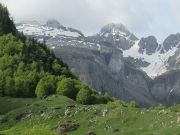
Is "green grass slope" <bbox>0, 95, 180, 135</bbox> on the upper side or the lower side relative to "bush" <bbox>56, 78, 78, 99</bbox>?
lower

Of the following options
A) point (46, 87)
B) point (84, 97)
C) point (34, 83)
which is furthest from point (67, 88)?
point (34, 83)

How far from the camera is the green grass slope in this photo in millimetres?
99188

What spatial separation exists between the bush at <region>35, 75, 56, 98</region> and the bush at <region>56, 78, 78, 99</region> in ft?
10.0

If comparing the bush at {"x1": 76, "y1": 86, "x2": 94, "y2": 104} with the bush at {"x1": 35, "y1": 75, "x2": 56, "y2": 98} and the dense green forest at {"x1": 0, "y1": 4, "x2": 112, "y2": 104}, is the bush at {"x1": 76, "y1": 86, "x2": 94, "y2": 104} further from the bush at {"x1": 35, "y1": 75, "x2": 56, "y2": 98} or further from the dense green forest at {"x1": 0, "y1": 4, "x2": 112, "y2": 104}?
the bush at {"x1": 35, "y1": 75, "x2": 56, "y2": 98}

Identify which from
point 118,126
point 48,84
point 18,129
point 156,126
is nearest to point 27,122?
point 18,129

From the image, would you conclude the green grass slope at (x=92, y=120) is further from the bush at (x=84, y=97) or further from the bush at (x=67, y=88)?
the bush at (x=67, y=88)

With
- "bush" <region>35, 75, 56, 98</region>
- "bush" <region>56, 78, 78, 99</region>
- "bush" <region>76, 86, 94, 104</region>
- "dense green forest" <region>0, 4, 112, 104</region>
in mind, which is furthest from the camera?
"bush" <region>56, 78, 78, 99</region>

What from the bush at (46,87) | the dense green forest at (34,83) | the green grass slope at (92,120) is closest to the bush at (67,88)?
the dense green forest at (34,83)

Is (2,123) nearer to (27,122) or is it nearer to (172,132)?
(27,122)

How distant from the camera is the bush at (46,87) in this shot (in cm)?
17290

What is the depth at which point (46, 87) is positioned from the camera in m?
177

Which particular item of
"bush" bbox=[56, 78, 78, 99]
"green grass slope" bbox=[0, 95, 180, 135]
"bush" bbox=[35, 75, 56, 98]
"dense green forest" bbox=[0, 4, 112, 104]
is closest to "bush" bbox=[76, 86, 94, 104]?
"dense green forest" bbox=[0, 4, 112, 104]

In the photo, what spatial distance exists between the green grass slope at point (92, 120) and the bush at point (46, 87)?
30899 millimetres

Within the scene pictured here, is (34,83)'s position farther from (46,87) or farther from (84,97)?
(84,97)
